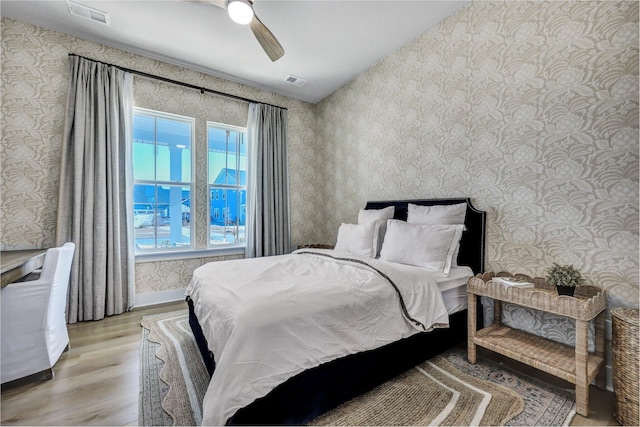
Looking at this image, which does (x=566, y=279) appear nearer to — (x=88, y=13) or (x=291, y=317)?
(x=291, y=317)

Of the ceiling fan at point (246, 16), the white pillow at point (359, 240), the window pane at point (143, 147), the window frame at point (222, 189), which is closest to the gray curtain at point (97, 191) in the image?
the window pane at point (143, 147)

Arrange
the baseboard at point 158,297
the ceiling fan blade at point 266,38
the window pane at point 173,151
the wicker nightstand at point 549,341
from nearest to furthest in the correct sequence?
1. the wicker nightstand at point 549,341
2. the ceiling fan blade at point 266,38
3. the baseboard at point 158,297
4. the window pane at point 173,151

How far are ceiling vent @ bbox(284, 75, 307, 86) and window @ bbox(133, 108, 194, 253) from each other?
4.57 feet

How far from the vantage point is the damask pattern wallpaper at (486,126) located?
174 centimetres

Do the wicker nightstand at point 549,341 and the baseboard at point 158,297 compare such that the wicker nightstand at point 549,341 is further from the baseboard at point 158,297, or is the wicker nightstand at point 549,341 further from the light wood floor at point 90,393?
the baseboard at point 158,297

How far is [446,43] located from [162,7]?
262cm

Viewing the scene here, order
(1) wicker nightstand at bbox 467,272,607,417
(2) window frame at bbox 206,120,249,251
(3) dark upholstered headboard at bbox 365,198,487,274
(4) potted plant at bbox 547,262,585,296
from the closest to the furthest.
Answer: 1. (1) wicker nightstand at bbox 467,272,607,417
2. (4) potted plant at bbox 547,262,585,296
3. (3) dark upholstered headboard at bbox 365,198,487,274
4. (2) window frame at bbox 206,120,249,251

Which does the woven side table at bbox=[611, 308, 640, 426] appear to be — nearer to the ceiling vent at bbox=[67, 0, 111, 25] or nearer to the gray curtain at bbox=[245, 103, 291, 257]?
the gray curtain at bbox=[245, 103, 291, 257]

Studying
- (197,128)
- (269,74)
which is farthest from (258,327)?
(269,74)

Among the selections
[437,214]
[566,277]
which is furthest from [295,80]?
[566,277]

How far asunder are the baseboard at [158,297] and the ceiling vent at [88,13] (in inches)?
112

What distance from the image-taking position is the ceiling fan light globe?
6.47ft

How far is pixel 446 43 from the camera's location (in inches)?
104

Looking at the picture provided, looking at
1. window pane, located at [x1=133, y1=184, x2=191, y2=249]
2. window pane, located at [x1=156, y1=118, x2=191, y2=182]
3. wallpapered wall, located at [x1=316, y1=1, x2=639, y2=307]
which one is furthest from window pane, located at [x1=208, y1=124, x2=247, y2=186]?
wallpapered wall, located at [x1=316, y1=1, x2=639, y2=307]
